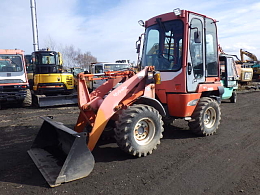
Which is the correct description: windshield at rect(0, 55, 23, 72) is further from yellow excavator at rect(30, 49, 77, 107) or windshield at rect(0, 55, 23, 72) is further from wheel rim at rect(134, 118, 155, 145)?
wheel rim at rect(134, 118, 155, 145)

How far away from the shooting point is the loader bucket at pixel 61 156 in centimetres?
323

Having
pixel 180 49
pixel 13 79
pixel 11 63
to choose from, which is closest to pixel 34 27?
pixel 11 63

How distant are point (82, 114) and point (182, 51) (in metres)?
2.57

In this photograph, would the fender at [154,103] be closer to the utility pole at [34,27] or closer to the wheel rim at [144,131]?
the wheel rim at [144,131]

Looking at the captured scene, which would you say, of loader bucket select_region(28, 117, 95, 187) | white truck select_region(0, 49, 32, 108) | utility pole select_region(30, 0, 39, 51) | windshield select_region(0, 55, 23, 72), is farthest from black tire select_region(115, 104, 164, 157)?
utility pole select_region(30, 0, 39, 51)

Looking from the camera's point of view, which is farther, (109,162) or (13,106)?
(13,106)

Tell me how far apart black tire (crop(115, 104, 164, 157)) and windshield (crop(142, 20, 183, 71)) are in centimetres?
136

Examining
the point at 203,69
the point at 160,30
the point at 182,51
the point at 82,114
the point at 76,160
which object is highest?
the point at 160,30

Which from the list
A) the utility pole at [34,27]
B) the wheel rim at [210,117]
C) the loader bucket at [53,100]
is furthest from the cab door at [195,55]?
the utility pole at [34,27]

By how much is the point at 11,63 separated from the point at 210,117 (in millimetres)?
9261

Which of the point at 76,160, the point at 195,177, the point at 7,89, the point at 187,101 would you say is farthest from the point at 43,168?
the point at 7,89

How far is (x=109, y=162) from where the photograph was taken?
3.98m

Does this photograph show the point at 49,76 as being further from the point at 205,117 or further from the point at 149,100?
the point at 205,117

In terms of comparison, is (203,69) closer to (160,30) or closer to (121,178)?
(160,30)
